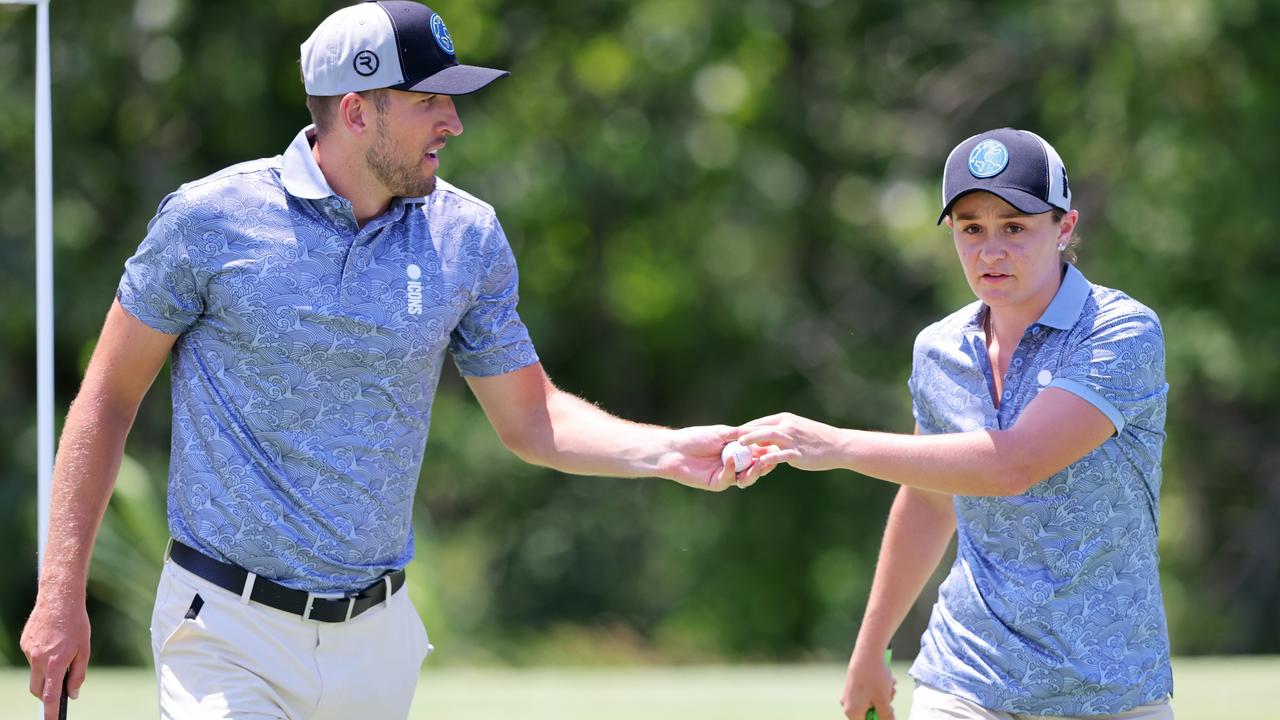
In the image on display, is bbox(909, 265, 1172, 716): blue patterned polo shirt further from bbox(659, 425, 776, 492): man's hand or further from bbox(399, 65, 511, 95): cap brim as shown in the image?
bbox(399, 65, 511, 95): cap brim

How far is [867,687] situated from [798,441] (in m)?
0.67

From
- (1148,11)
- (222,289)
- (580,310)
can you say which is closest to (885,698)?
(222,289)

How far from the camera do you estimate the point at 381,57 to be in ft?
12.3

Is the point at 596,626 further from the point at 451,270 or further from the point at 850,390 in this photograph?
the point at 451,270

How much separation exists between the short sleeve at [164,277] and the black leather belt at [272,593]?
1.70ft

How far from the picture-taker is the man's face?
376 cm

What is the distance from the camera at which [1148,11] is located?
14312 mm

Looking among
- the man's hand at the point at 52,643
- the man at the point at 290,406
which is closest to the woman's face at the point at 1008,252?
the man at the point at 290,406

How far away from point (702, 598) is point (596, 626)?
45.3 inches

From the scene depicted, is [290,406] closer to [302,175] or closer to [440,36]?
[302,175]

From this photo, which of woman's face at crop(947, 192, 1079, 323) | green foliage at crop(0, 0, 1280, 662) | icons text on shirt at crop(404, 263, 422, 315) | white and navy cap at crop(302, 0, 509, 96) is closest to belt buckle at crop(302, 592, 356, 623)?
icons text on shirt at crop(404, 263, 422, 315)

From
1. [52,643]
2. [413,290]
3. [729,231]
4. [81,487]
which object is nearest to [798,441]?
[413,290]

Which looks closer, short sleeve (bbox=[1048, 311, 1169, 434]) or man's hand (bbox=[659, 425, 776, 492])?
short sleeve (bbox=[1048, 311, 1169, 434])

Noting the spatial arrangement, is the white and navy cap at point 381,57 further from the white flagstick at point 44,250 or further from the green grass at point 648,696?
the green grass at point 648,696
